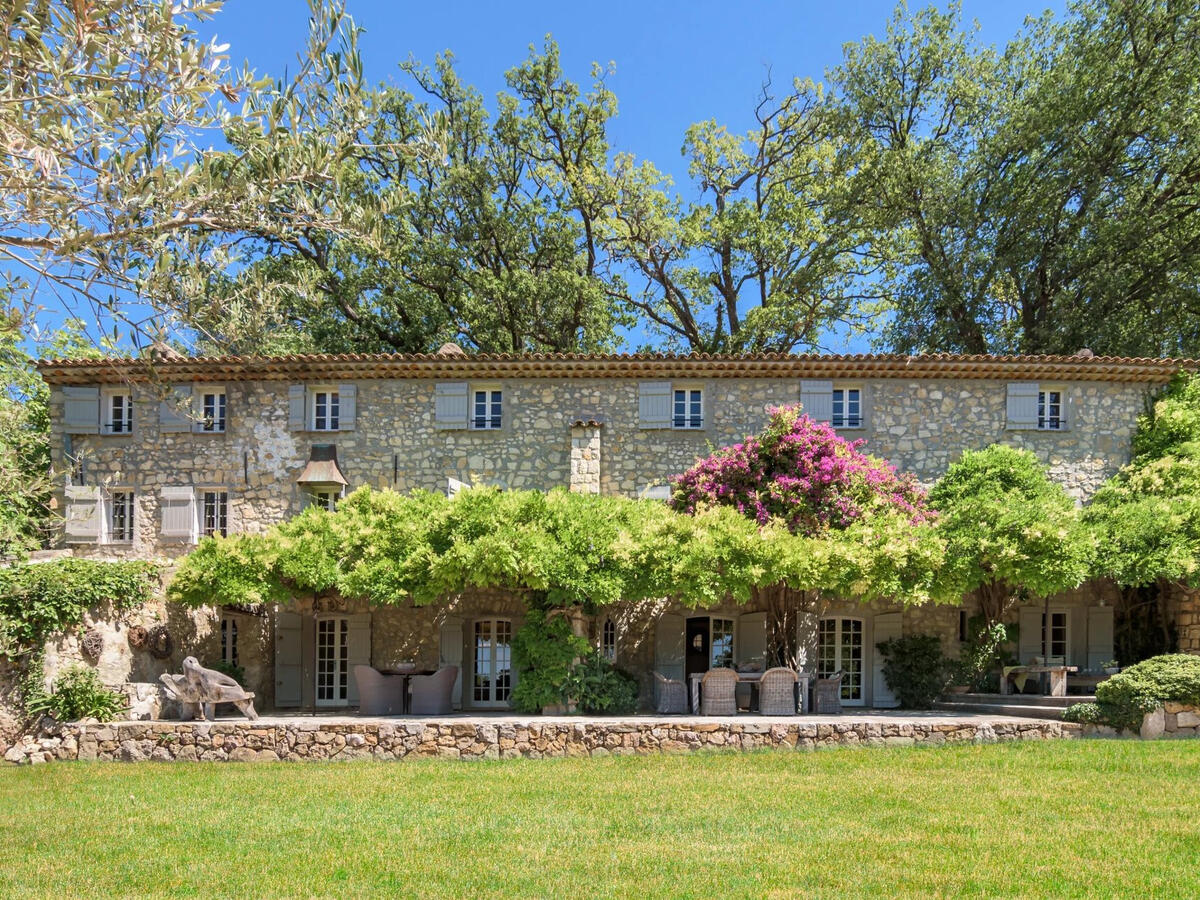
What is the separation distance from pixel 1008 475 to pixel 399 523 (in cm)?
1038

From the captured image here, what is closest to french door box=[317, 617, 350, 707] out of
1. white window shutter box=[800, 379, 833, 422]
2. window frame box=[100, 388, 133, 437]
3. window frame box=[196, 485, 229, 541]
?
window frame box=[196, 485, 229, 541]

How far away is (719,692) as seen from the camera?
14891 mm

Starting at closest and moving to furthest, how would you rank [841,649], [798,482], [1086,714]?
[1086,714], [798,482], [841,649]

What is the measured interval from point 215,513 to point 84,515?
7.69ft

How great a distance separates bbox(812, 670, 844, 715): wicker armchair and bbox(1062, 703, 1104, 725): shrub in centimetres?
340

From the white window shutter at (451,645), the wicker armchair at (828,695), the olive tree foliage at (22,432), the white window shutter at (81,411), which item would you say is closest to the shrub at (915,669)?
the wicker armchair at (828,695)

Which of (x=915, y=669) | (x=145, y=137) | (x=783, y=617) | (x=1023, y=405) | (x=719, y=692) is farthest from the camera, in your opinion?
(x=1023, y=405)

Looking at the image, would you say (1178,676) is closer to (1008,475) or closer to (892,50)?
(1008,475)

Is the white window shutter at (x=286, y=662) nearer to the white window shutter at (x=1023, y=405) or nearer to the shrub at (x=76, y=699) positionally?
the shrub at (x=76, y=699)

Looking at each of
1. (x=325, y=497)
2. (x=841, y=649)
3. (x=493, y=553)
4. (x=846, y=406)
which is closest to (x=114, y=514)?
(x=325, y=497)

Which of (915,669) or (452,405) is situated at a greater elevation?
(452,405)

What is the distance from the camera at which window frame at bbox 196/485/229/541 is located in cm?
1811

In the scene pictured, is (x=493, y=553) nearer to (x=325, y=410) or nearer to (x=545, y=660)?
(x=545, y=660)

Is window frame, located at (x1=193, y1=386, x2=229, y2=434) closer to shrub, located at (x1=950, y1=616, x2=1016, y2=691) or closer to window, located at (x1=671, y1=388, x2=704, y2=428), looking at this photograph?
window, located at (x1=671, y1=388, x2=704, y2=428)
